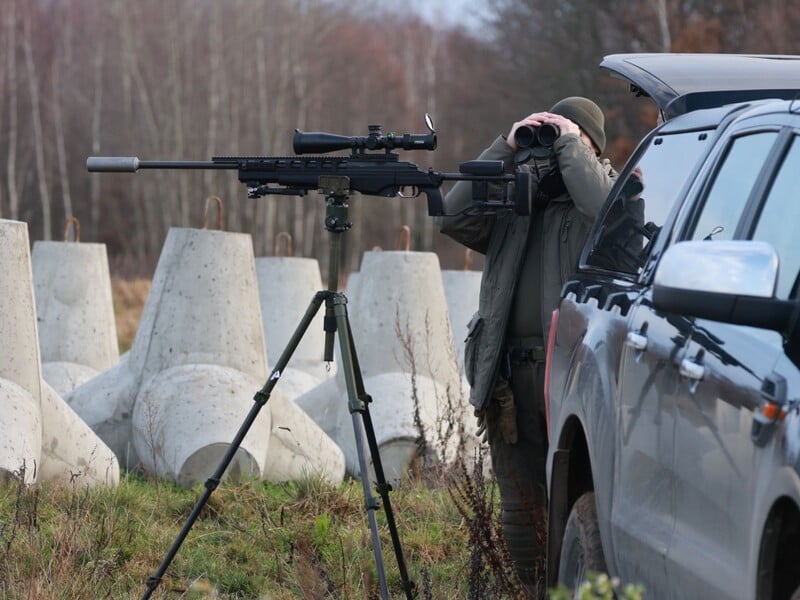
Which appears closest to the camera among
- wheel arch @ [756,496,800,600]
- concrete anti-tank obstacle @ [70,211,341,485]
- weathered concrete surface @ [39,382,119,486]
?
wheel arch @ [756,496,800,600]

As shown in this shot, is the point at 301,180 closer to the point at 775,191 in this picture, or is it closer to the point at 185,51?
the point at 775,191

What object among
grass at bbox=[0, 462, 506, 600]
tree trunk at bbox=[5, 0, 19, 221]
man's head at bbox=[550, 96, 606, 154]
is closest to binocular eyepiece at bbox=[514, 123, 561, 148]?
man's head at bbox=[550, 96, 606, 154]

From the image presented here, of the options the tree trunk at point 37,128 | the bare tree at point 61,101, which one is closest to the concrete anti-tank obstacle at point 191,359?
the tree trunk at point 37,128

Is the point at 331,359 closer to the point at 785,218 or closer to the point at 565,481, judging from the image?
the point at 565,481

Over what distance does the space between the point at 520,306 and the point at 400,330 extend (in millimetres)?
4681

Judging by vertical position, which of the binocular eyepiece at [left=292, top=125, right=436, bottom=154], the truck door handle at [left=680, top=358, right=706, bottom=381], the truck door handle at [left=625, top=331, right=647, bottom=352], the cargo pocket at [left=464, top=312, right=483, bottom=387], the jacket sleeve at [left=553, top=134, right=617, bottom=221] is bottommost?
the cargo pocket at [left=464, top=312, right=483, bottom=387]

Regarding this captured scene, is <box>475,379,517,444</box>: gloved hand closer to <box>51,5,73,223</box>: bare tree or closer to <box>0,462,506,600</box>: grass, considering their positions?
<box>0,462,506,600</box>: grass

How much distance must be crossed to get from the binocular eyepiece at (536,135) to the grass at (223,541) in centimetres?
149

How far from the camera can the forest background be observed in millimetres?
41719

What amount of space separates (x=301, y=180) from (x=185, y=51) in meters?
40.1

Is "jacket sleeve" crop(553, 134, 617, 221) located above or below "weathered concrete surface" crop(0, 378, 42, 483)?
above

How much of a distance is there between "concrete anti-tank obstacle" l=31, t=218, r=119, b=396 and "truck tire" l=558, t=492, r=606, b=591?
8.89 metres

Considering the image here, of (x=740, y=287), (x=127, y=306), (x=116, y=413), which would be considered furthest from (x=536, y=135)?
(x=127, y=306)

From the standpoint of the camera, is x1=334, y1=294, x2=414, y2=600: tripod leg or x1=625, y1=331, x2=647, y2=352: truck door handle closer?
x1=625, y1=331, x2=647, y2=352: truck door handle
